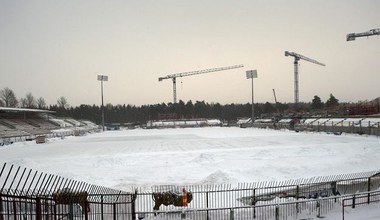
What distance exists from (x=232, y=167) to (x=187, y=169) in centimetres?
373

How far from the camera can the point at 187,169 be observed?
27094mm

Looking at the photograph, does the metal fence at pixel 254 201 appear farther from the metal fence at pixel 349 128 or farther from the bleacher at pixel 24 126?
the bleacher at pixel 24 126

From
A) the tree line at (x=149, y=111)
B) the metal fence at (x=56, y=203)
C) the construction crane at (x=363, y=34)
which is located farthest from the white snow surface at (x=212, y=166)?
the tree line at (x=149, y=111)

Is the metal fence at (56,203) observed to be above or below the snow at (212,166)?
above

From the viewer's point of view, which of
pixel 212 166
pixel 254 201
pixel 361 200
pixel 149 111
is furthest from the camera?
pixel 149 111

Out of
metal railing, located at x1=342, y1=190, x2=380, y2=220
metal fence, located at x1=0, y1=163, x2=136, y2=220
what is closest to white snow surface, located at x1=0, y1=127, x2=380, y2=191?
metal railing, located at x1=342, y1=190, x2=380, y2=220

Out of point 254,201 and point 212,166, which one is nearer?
point 254,201

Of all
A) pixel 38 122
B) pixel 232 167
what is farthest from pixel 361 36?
pixel 38 122

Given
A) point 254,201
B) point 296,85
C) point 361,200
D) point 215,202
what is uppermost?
point 296,85

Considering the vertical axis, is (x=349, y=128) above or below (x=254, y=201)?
above

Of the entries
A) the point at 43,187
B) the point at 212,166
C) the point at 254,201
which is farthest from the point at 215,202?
the point at 212,166

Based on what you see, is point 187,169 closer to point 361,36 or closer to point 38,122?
point 38,122

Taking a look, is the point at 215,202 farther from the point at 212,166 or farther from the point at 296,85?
the point at 296,85

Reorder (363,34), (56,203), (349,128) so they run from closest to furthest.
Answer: (56,203)
(349,128)
(363,34)
